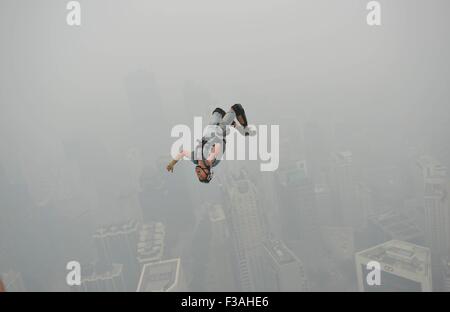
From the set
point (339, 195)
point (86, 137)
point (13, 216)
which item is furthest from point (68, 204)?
point (339, 195)

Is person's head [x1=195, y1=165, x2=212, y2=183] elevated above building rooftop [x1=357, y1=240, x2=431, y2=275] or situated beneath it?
elevated above

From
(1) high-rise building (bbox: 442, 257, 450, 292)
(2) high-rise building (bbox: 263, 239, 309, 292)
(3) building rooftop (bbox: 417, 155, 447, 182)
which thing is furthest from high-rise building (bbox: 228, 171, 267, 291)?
(3) building rooftop (bbox: 417, 155, 447, 182)

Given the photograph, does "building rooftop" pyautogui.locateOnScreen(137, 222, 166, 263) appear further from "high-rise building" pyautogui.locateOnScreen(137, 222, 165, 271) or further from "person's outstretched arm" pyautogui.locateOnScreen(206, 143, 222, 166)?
"person's outstretched arm" pyautogui.locateOnScreen(206, 143, 222, 166)

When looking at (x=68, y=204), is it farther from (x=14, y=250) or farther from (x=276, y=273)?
(x=276, y=273)

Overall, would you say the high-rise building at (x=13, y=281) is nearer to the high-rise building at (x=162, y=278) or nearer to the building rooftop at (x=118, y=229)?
the building rooftop at (x=118, y=229)

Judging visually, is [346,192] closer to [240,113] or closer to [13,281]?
[240,113]

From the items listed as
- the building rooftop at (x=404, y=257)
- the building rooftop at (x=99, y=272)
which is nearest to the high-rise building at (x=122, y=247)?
the building rooftop at (x=99, y=272)
